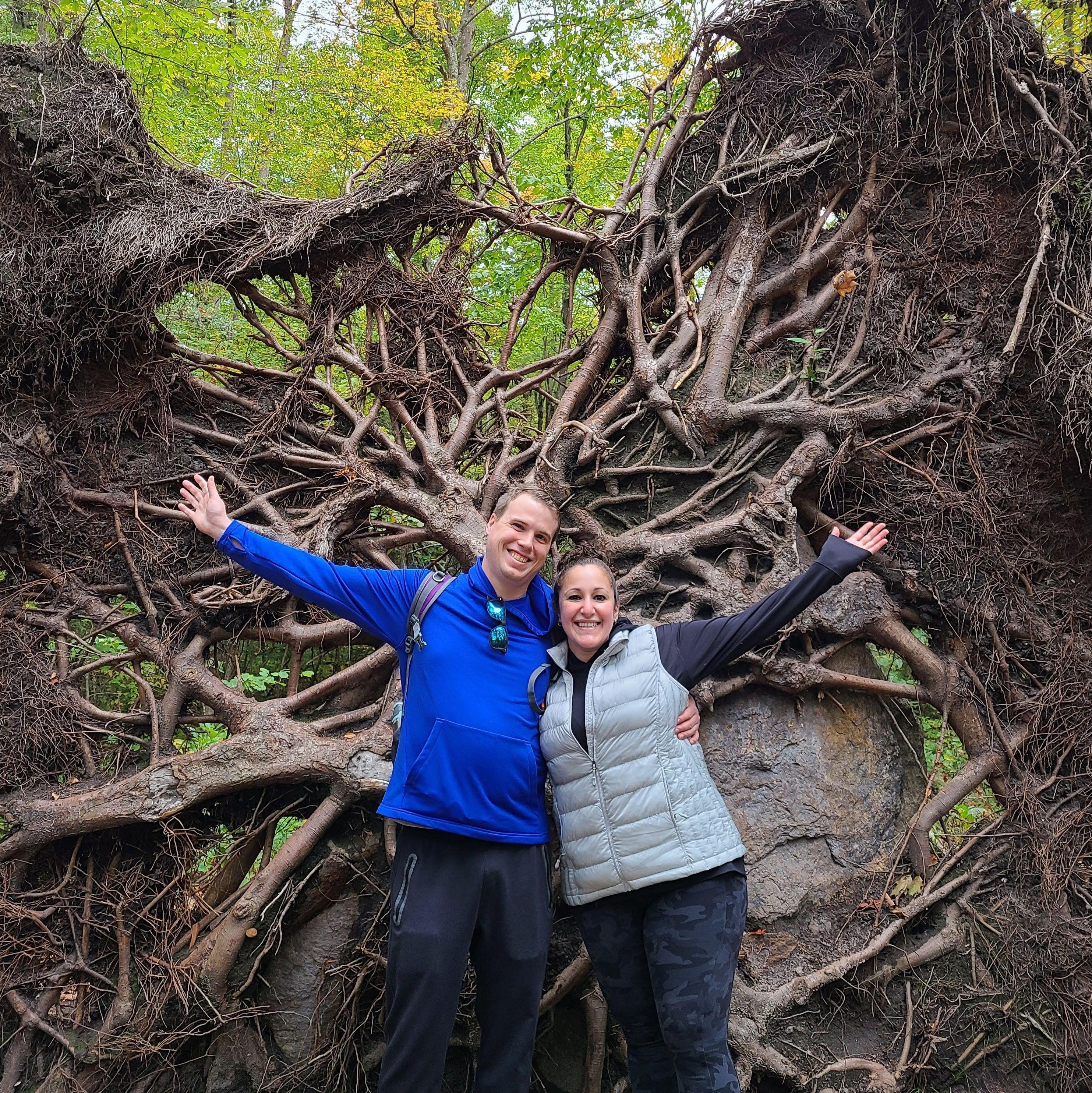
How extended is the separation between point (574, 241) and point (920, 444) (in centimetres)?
252

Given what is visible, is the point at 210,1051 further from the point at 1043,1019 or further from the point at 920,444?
the point at 920,444

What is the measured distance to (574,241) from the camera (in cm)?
525

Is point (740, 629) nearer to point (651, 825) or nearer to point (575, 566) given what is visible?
point (575, 566)

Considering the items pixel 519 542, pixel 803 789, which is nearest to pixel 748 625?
pixel 519 542

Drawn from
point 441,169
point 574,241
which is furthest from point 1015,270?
point 441,169

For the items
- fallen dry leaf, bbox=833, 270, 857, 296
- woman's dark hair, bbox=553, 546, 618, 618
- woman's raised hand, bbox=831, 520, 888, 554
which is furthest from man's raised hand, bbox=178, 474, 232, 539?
fallen dry leaf, bbox=833, 270, 857, 296

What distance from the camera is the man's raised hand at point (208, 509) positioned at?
2.79 meters

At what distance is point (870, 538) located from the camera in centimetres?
281

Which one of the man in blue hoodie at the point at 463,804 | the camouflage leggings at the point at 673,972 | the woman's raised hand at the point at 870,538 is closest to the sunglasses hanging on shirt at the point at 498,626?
the man in blue hoodie at the point at 463,804

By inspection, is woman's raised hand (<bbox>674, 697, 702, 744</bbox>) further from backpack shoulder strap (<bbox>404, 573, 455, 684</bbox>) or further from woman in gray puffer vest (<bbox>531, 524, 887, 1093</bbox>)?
Answer: backpack shoulder strap (<bbox>404, 573, 455, 684</bbox>)

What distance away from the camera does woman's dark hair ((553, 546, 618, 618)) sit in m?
2.72

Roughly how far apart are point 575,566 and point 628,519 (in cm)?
216

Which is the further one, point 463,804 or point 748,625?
point 748,625

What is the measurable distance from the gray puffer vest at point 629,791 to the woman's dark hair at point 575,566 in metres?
0.27
